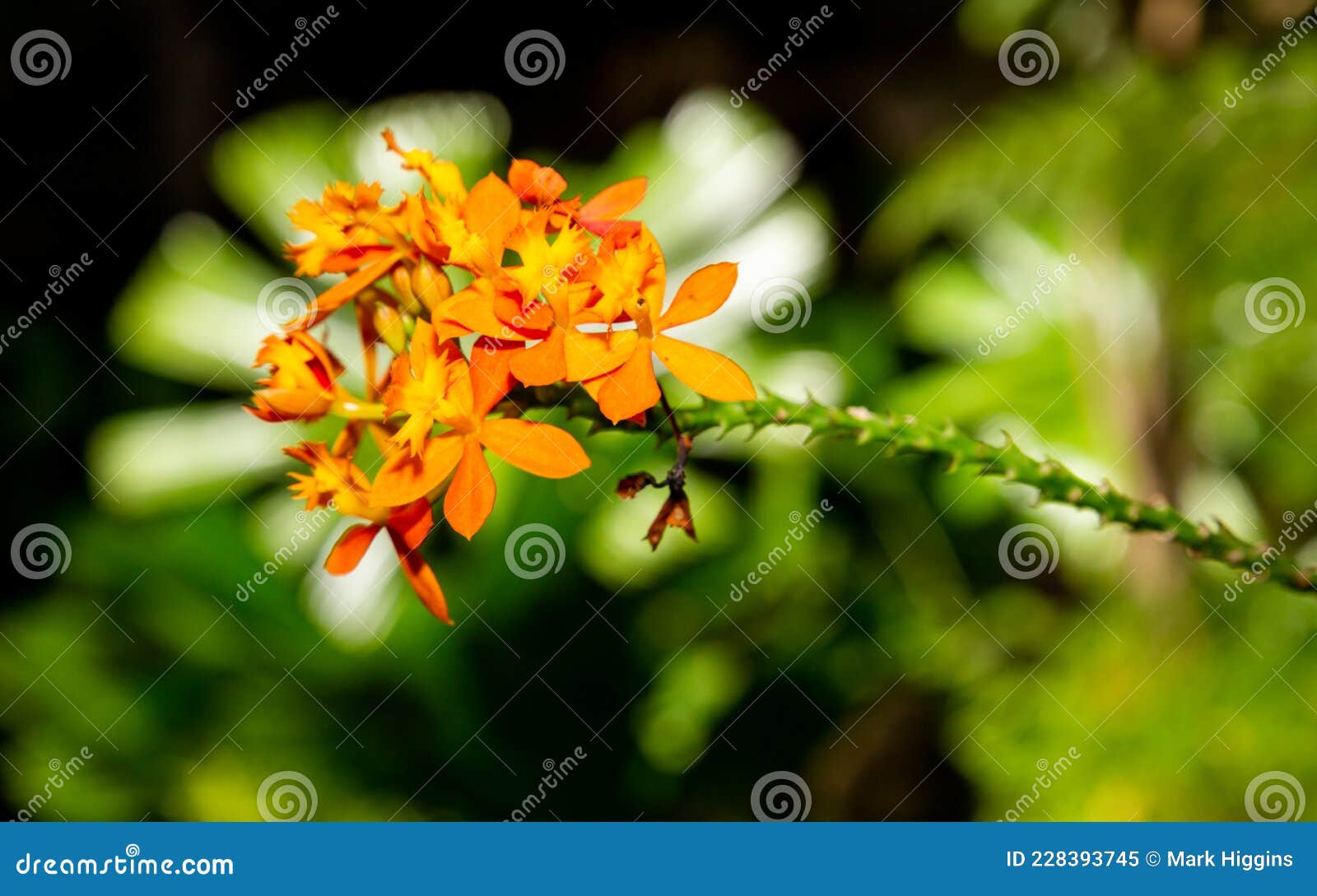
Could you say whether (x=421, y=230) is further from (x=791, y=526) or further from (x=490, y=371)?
(x=791, y=526)

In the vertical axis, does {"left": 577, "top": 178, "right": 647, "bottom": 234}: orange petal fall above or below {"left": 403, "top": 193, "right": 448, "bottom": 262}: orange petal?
above

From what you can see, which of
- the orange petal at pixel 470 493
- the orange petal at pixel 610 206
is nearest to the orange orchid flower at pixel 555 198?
the orange petal at pixel 610 206

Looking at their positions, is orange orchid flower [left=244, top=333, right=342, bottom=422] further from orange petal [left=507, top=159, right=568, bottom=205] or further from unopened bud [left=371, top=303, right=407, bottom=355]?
orange petal [left=507, top=159, right=568, bottom=205]

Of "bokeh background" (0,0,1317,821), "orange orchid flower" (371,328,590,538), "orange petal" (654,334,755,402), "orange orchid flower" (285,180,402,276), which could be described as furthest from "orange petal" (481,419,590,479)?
"bokeh background" (0,0,1317,821)

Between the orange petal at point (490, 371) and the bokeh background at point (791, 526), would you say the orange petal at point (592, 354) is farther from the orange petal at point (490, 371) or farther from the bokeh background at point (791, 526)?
the bokeh background at point (791, 526)

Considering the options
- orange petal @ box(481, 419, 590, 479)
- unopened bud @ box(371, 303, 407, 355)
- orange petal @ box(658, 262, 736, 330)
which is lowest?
unopened bud @ box(371, 303, 407, 355)

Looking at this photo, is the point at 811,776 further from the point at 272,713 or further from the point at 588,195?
the point at 588,195
